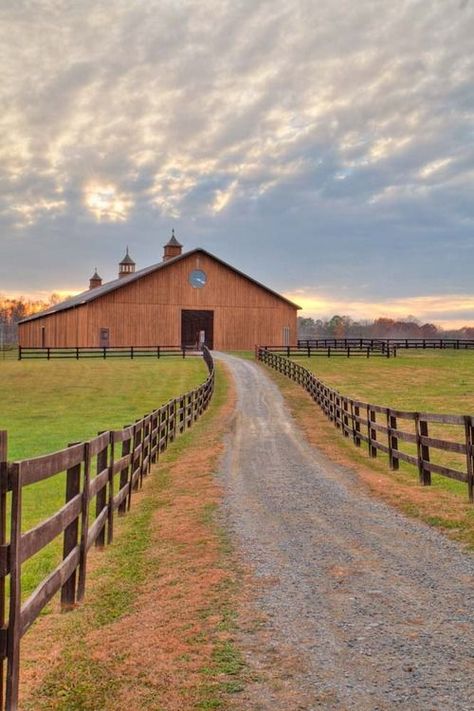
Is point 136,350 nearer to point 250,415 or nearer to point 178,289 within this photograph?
point 178,289

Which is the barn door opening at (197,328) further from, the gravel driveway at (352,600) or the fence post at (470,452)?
the fence post at (470,452)

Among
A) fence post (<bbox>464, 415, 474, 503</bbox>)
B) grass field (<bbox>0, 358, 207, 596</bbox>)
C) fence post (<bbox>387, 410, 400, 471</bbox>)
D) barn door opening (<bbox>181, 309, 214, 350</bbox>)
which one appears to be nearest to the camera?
fence post (<bbox>464, 415, 474, 503</bbox>)

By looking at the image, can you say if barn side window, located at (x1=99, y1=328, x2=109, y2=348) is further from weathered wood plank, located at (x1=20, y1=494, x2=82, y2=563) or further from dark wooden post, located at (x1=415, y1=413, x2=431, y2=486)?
weathered wood plank, located at (x1=20, y1=494, x2=82, y2=563)

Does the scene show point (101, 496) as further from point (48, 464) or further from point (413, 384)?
point (413, 384)

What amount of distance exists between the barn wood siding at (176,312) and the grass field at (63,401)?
882 centimetres

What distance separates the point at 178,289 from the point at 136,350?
779 cm

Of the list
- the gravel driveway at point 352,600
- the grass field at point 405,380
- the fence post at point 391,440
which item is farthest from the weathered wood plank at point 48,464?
the grass field at point 405,380

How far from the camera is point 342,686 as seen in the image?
4629mm

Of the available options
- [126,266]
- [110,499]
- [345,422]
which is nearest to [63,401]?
[345,422]

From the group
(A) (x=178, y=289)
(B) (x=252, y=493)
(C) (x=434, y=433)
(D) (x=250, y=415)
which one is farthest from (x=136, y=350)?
(B) (x=252, y=493)

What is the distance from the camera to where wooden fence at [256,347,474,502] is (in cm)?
1147

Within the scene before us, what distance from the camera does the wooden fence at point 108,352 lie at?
2136 inches

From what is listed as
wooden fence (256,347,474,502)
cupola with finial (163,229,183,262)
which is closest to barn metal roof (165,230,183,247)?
cupola with finial (163,229,183,262)

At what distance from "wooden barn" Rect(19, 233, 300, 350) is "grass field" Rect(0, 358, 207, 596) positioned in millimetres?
8850
